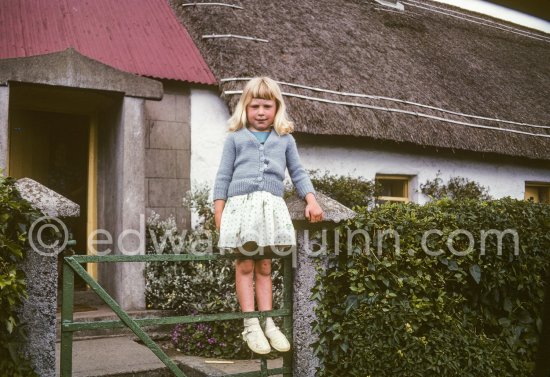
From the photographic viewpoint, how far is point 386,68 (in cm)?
983

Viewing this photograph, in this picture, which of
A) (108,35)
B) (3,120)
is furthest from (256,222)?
(108,35)

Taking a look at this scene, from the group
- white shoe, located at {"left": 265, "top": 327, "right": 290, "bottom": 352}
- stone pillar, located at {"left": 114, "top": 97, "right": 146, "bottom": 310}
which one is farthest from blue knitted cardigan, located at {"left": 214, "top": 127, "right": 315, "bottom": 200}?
stone pillar, located at {"left": 114, "top": 97, "right": 146, "bottom": 310}

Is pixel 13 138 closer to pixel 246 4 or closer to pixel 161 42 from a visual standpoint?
pixel 161 42

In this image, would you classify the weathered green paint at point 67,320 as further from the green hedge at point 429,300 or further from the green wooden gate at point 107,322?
the green hedge at point 429,300

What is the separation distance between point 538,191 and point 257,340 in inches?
418

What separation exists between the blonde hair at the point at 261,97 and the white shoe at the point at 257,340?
1242 mm

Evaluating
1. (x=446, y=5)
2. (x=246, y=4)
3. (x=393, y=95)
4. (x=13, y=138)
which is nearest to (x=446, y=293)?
(x=13, y=138)

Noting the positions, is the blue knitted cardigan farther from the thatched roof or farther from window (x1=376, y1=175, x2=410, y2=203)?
window (x1=376, y1=175, x2=410, y2=203)

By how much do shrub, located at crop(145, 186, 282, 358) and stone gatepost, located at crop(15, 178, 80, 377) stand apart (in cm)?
213

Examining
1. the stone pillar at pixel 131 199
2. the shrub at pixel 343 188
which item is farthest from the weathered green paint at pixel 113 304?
the shrub at pixel 343 188

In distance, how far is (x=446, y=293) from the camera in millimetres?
3525

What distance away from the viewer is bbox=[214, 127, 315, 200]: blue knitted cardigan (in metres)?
3.26

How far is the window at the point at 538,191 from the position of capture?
37.9ft

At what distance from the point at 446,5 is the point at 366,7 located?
153 inches
